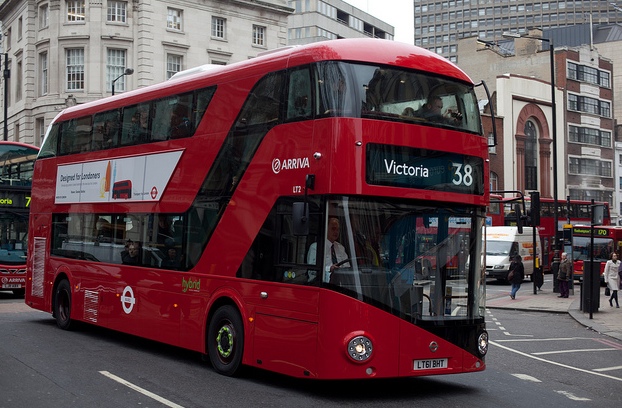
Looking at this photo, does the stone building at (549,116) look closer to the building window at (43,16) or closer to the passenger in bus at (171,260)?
the building window at (43,16)

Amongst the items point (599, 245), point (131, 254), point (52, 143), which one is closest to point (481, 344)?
point (131, 254)

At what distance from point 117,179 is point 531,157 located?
59080mm

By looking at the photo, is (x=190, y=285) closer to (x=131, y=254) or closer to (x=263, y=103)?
(x=131, y=254)

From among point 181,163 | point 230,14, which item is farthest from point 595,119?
point 181,163

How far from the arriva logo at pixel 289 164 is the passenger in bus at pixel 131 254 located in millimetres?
4269

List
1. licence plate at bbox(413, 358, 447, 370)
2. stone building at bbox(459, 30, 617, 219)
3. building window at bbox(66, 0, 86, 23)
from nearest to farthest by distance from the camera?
licence plate at bbox(413, 358, 447, 370)
building window at bbox(66, 0, 86, 23)
stone building at bbox(459, 30, 617, 219)

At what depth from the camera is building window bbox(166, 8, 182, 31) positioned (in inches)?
2061

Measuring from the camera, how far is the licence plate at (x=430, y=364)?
32.2 feet

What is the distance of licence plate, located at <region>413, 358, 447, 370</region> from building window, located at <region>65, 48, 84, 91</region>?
43920 millimetres

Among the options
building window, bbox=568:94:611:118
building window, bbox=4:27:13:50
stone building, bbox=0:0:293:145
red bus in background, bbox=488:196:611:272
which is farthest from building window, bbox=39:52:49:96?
building window, bbox=568:94:611:118

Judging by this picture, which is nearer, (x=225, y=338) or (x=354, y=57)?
(x=354, y=57)

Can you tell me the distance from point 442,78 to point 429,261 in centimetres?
240

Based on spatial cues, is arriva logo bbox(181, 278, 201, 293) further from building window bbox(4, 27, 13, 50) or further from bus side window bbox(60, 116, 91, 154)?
building window bbox(4, 27, 13, 50)

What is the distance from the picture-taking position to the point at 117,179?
571 inches
